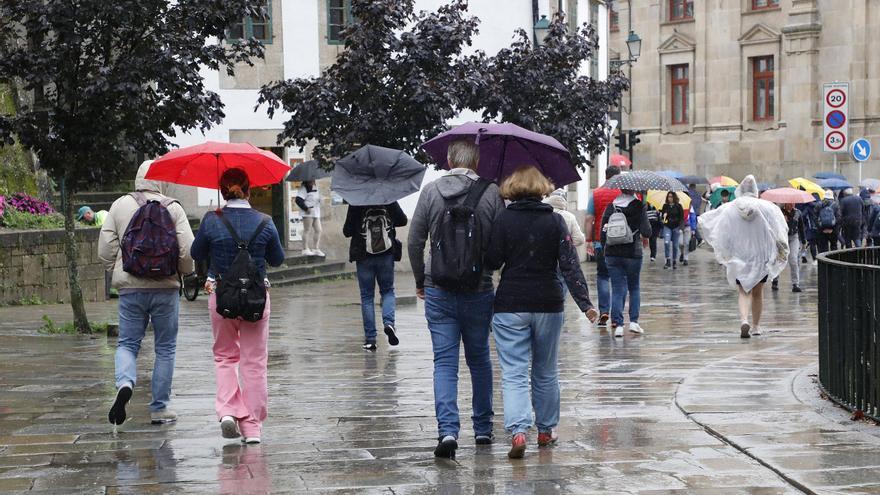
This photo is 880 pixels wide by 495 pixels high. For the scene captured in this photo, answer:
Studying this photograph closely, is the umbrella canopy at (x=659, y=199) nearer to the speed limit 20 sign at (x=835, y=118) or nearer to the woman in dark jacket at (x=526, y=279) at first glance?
the speed limit 20 sign at (x=835, y=118)

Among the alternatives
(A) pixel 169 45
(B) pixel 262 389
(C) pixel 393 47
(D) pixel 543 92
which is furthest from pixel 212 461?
(D) pixel 543 92

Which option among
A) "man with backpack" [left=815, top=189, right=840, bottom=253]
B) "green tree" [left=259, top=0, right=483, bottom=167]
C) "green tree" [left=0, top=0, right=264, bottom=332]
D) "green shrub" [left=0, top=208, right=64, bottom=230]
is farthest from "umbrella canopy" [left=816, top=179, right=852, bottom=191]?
"green tree" [left=0, top=0, right=264, bottom=332]

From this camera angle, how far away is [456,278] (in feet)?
27.3

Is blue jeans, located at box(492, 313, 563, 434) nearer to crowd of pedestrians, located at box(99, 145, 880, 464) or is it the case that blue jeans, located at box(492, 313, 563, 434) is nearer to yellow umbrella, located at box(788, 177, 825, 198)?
crowd of pedestrians, located at box(99, 145, 880, 464)

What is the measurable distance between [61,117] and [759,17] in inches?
1661

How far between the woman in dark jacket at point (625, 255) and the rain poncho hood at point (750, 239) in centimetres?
86

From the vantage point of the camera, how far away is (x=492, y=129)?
350 inches

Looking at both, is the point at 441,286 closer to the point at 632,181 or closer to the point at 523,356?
the point at 523,356

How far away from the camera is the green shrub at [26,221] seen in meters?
20.8


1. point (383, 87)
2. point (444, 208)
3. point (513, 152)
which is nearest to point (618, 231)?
point (383, 87)

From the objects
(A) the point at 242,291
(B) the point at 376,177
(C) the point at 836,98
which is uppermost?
(C) the point at 836,98

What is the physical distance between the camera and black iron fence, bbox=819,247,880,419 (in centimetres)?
912

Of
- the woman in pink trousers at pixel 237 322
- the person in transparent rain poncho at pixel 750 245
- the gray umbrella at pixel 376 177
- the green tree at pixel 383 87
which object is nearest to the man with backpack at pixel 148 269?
the woman in pink trousers at pixel 237 322

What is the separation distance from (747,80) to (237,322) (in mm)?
47645
